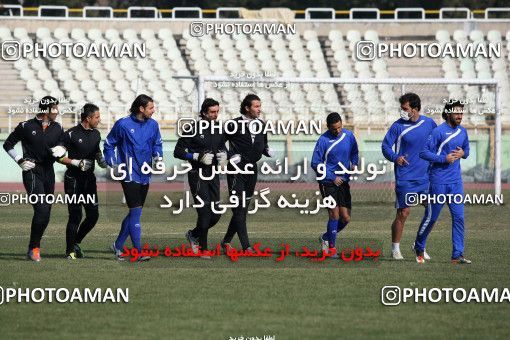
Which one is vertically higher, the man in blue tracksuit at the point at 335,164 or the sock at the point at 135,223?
the man in blue tracksuit at the point at 335,164

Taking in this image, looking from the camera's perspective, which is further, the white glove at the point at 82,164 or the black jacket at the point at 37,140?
the white glove at the point at 82,164

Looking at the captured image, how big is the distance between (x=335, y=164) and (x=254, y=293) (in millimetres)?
4259

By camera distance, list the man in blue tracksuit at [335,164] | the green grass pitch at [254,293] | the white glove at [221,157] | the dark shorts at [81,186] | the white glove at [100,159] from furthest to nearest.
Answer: the man in blue tracksuit at [335,164] → the white glove at [100,159] → the dark shorts at [81,186] → the white glove at [221,157] → the green grass pitch at [254,293]

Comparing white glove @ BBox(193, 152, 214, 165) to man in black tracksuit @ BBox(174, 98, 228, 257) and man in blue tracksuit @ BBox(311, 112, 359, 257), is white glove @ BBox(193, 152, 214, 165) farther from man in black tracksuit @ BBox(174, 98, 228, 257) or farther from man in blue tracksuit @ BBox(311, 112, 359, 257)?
man in blue tracksuit @ BBox(311, 112, 359, 257)

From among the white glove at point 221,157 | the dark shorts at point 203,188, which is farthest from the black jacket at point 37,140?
the white glove at point 221,157

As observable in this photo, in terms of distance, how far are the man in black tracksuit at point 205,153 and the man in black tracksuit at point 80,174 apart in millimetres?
1157

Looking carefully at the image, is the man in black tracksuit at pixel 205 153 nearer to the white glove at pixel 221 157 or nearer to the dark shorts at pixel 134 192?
the white glove at pixel 221 157

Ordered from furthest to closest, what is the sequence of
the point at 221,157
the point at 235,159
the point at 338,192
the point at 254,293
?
the point at 338,192, the point at 235,159, the point at 221,157, the point at 254,293

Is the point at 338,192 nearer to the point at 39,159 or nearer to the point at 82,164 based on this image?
the point at 82,164

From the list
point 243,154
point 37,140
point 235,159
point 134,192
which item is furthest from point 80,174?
point 243,154

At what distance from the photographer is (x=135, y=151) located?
605 inches

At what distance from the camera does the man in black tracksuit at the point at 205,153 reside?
15.8 meters

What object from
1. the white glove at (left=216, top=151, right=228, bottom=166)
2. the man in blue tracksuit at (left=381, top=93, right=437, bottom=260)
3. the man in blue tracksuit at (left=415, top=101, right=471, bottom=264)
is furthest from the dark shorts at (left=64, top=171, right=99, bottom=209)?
the man in blue tracksuit at (left=415, top=101, right=471, bottom=264)

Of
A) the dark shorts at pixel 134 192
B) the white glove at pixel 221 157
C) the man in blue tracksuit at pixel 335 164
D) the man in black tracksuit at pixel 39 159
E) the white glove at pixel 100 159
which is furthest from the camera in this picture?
the man in blue tracksuit at pixel 335 164
